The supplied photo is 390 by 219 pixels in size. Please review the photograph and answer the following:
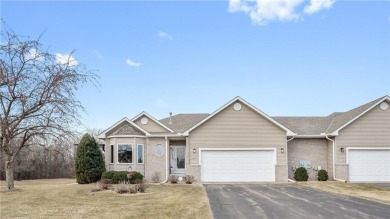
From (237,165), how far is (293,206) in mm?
11952

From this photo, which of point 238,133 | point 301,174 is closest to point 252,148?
point 238,133

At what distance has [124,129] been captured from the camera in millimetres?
26750

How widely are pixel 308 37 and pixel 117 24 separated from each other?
10.7m

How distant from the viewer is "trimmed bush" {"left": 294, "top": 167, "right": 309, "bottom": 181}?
25875 millimetres

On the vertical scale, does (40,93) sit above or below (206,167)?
above

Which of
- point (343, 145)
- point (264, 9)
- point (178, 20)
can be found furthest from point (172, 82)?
point (343, 145)

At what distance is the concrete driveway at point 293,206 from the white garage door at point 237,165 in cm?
812

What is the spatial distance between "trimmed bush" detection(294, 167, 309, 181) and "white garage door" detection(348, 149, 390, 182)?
2.84 m

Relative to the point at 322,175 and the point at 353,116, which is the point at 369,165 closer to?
the point at 322,175

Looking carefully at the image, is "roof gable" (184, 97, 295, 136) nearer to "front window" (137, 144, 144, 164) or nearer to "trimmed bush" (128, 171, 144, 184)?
"front window" (137, 144, 144, 164)

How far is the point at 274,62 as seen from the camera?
2422 centimetres

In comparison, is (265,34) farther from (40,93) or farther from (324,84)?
(40,93)

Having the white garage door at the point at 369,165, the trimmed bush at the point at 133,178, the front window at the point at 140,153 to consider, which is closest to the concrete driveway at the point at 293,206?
the trimmed bush at the point at 133,178

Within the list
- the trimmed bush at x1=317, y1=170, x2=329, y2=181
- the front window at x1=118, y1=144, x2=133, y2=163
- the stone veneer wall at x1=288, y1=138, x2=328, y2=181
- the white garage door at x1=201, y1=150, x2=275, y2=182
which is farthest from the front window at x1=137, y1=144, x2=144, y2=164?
the trimmed bush at x1=317, y1=170, x2=329, y2=181
